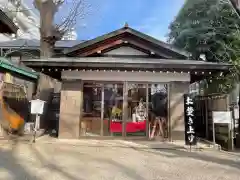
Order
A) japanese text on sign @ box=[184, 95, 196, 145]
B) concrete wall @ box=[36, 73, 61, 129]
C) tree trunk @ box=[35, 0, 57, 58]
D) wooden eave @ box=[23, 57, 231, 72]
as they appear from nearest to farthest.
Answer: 1. japanese text on sign @ box=[184, 95, 196, 145]
2. wooden eave @ box=[23, 57, 231, 72]
3. concrete wall @ box=[36, 73, 61, 129]
4. tree trunk @ box=[35, 0, 57, 58]

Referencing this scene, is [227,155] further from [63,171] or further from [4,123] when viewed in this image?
[4,123]

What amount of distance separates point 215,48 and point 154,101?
694 cm

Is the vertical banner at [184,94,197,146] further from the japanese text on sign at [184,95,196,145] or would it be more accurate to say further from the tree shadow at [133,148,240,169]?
the tree shadow at [133,148,240,169]

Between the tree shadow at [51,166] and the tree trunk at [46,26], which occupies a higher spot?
the tree trunk at [46,26]

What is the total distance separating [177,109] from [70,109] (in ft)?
14.0

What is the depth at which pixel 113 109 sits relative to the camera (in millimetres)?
10312

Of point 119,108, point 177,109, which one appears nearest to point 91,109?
point 119,108

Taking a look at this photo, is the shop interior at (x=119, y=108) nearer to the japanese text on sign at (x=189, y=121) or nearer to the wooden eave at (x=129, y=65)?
the wooden eave at (x=129, y=65)

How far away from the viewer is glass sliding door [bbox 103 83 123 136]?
10.3m

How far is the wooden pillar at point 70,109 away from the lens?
1005cm

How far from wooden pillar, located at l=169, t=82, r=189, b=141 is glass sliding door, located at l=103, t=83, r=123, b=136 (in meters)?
2.01

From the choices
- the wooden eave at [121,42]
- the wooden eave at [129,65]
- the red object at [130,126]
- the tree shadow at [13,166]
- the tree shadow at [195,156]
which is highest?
the wooden eave at [121,42]

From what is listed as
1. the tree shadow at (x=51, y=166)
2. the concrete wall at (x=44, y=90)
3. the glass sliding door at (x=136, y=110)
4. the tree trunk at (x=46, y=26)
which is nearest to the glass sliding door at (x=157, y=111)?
the glass sliding door at (x=136, y=110)

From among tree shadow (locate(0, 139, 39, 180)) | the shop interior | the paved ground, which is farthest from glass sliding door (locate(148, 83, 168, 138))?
tree shadow (locate(0, 139, 39, 180))
